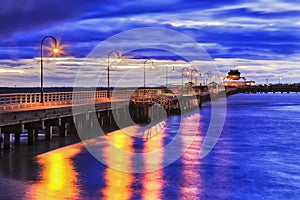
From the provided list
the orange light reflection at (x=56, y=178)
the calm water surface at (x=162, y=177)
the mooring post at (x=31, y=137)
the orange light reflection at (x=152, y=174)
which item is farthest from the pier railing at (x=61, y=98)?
the orange light reflection at (x=152, y=174)

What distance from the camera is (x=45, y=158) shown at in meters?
25.8

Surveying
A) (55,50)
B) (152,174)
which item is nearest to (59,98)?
(55,50)

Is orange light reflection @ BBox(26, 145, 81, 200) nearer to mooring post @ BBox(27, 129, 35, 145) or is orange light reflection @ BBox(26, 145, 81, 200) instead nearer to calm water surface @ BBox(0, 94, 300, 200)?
calm water surface @ BBox(0, 94, 300, 200)

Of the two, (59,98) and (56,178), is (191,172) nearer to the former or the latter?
(56,178)

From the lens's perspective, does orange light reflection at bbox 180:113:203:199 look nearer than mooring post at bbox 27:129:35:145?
Yes

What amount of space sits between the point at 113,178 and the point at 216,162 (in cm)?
716

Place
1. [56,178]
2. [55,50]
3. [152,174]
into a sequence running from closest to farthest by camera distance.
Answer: [56,178], [152,174], [55,50]

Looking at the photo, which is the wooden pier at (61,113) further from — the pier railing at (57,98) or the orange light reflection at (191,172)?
the orange light reflection at (191,172)

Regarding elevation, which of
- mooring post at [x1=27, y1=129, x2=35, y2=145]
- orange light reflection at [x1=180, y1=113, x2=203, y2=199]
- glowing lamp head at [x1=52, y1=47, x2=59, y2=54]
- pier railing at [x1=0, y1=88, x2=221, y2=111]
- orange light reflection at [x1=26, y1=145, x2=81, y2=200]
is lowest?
orange light reflection at [x1=180, y1=113, x2=203, y2=199]

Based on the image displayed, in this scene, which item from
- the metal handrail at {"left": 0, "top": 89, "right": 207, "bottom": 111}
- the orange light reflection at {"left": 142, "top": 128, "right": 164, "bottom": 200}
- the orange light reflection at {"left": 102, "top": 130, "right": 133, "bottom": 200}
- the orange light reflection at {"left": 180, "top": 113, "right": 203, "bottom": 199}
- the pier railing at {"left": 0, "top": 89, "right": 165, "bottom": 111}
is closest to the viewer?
the orange light reflection at {"left": 102, "top": 130, "right": 133, "bottom": 200}

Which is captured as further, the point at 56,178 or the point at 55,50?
the point at 55,50

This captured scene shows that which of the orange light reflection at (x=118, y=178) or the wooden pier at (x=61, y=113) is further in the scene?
the wooden pier at (x=61, y=113)

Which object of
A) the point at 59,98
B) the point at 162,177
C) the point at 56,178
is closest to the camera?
the point at 56,178

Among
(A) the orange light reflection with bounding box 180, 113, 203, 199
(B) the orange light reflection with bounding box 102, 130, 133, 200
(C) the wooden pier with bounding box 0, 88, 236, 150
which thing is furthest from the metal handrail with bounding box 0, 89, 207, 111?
(A) the orange light reflection with bounding box 180, 113, 203, 199
